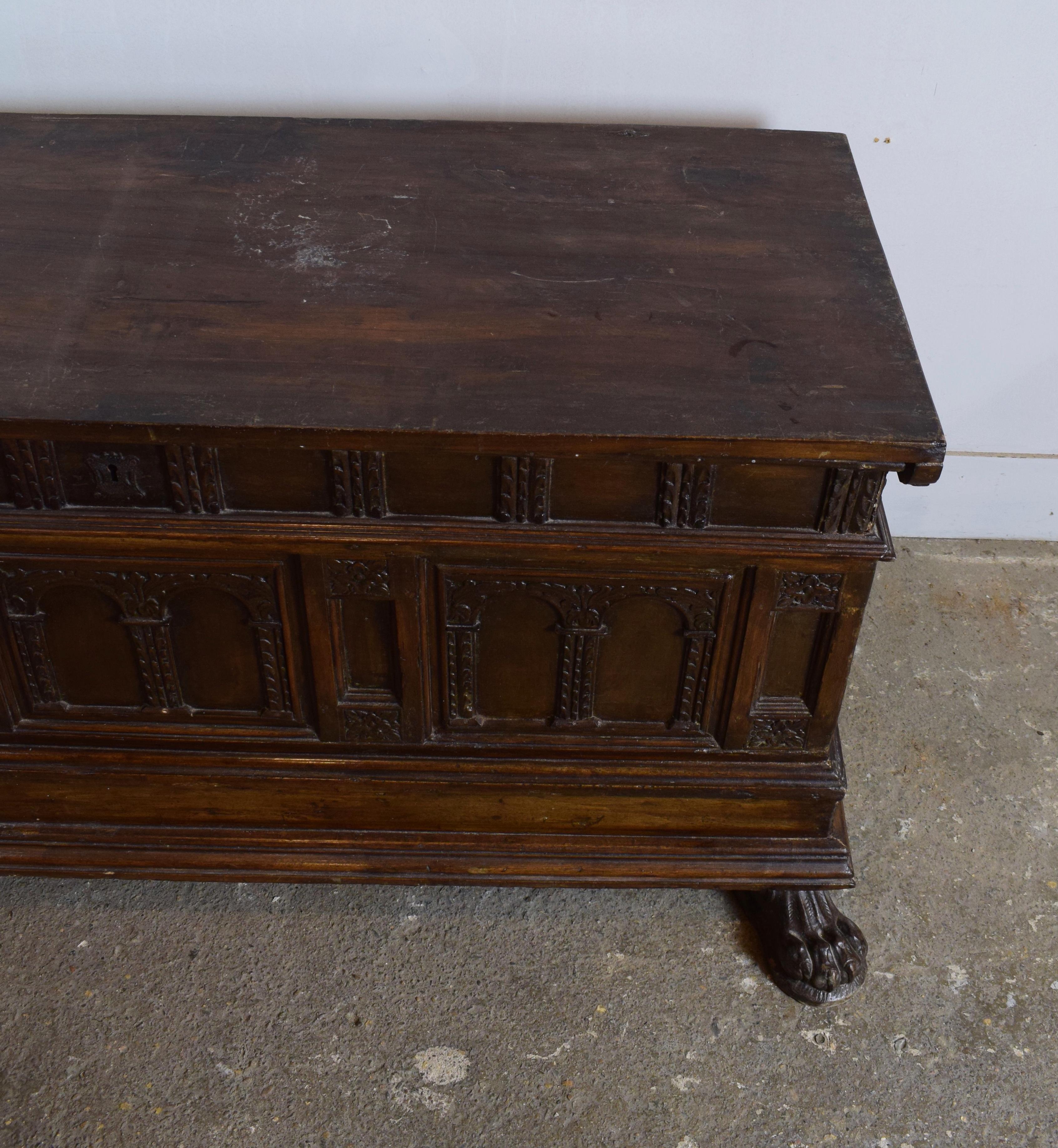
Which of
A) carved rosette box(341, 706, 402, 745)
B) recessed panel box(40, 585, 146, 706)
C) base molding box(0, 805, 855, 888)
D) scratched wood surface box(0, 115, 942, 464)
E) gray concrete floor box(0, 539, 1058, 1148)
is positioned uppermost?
scratched wood surface box(0, 115, 942, 464)

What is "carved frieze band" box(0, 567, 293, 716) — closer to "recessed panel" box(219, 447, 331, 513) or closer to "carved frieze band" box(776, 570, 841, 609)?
"recessed panel" box(219, 447, 331, 513)

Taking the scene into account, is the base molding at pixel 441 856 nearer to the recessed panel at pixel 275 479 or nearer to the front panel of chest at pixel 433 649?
the front panel of chest at pixel 433 649

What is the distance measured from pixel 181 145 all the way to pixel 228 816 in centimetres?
109

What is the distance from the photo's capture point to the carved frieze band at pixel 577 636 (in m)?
1.72

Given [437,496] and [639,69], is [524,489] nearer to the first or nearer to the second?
[437,496]

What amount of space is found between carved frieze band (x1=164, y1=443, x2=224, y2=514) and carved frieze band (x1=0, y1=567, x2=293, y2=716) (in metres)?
0.11

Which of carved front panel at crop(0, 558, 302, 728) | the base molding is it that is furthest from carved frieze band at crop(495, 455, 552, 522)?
the base molding

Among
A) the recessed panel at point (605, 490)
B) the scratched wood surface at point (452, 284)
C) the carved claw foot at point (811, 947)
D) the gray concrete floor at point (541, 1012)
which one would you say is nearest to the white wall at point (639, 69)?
the scratched wood surface at point (452, 284)

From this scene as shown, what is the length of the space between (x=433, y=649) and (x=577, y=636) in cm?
21

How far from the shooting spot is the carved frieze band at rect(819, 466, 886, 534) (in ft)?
5.17

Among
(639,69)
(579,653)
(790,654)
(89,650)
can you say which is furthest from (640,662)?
(639,69)

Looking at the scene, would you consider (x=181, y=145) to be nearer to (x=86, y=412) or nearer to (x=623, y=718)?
(x=86, y=412)

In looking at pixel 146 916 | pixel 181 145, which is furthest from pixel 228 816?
pixel 181 145

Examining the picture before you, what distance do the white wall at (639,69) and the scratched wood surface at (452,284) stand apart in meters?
0.13
